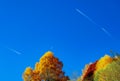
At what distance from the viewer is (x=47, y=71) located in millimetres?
95125

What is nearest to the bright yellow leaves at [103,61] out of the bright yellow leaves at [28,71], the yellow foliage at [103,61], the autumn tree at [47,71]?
the yellow foliage at [103,61]

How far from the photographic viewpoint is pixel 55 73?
94.2 m

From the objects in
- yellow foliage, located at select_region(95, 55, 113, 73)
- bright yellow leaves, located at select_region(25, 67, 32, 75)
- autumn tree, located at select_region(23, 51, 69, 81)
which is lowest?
yellow foliage, located at select_region(95, 55, 113, 73)

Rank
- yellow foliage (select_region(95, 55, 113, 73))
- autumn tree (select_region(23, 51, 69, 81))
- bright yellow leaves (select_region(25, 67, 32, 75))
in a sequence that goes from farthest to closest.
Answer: bright yellow leaves (select_region(25, 67, 32, 75)), autumn tree (select_region(23, 51, 69, 81)), yellow foliage (select_region(95, 55, 113, 73))

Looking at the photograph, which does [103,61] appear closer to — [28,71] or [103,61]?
[103,61]

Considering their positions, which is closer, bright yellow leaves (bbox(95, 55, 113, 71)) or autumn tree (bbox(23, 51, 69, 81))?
bright yellow leaves (bbox(95, 55, 113, 71))

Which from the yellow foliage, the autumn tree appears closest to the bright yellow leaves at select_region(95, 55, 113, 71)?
the yellow foliage

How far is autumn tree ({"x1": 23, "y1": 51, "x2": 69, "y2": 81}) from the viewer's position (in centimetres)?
9375

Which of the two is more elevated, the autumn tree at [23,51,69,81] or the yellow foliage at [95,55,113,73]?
the autumn tree at [23,51,69,81]

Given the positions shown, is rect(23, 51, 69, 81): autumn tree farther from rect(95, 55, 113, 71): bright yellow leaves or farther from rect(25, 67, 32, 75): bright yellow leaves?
rect(95, 55, 113, 71): bright yellow leaves

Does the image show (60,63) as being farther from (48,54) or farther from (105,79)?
(105,79)

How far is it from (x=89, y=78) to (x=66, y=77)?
71.2ft

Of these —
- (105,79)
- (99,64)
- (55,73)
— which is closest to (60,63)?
(55,73)

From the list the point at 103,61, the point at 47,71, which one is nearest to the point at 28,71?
the point at 47,71
